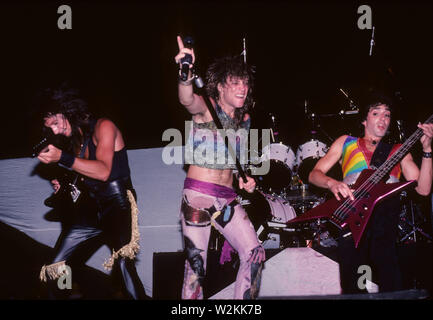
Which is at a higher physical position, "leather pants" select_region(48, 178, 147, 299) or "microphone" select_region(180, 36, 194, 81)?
"microphone" select_region(180, 36, 194, 81)

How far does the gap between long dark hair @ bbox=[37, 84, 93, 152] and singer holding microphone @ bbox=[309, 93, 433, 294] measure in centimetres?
242

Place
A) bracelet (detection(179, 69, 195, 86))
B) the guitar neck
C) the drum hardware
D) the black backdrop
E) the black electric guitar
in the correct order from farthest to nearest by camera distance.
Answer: the black backdrop < the drum hardware < the black electric guitar < the guitar neck < bracelet (detection(179, 69, 195, 86))

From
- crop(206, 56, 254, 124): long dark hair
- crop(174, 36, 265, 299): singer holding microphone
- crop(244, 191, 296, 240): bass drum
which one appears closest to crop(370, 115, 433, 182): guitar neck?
crop(174, 36, 265, 299): singer holding microphone

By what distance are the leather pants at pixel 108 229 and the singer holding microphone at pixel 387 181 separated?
6.32ft

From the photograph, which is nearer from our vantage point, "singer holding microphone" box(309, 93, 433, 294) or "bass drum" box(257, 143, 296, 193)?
"singer holding microphone" box(309, 93, 433, 294)

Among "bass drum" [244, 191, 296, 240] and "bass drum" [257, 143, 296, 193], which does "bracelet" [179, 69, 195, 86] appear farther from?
"bass drum" [257, 143, 296, 193]

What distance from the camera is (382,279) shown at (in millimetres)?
3418

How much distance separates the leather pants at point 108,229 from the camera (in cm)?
349

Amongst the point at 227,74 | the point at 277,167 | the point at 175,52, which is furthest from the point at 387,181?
the point at 175,52

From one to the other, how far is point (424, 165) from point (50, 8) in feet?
18.3

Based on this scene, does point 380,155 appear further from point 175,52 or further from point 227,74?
point 175,52

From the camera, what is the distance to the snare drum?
6.31 metres

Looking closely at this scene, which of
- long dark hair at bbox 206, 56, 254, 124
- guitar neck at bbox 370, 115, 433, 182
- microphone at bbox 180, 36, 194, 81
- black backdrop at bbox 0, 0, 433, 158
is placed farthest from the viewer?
black backdrop at bbox 0, 0, 433, 158
